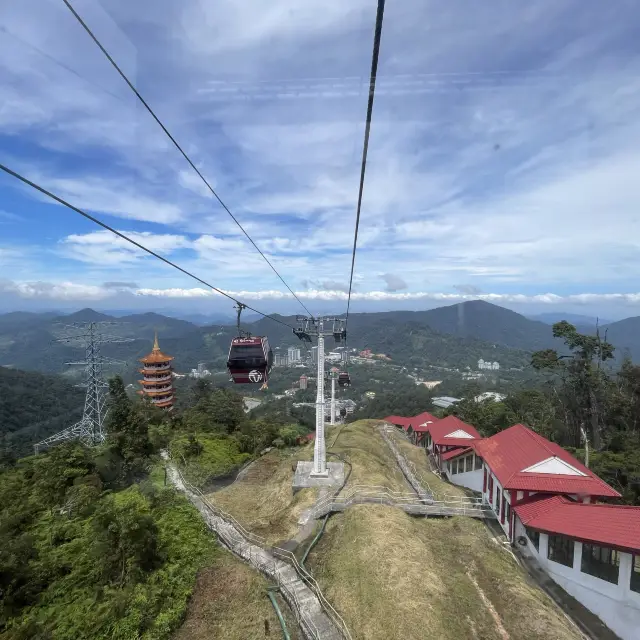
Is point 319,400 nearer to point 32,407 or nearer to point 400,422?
point 400,422

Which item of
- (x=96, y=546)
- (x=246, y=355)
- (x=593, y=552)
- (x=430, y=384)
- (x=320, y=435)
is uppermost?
(x=246, y=355)

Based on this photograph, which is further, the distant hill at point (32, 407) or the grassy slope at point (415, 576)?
the distant hill at point (32, 407)

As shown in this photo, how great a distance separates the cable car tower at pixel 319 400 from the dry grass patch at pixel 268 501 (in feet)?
2.30

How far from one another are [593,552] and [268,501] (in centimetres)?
A: 1160

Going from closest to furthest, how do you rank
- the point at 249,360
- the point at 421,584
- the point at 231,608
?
the point at 231,608, the point at 421,584, the point at 249,360

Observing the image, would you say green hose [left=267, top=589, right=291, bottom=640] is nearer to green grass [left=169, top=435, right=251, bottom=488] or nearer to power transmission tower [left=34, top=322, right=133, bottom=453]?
green grass [left=169, top=435, right=251, bottom=488]

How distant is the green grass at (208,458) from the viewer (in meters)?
20.3

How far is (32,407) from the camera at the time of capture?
263 feet

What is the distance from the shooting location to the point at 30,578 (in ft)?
33.0

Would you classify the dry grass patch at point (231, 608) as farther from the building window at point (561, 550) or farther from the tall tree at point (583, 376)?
the tall tree at point (583, 376)

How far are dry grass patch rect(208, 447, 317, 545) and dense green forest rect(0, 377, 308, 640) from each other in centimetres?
181

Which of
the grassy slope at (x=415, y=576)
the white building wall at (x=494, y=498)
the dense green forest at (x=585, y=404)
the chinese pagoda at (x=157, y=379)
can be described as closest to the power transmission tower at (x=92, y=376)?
the chinese pagoda at (x=157, y=379)

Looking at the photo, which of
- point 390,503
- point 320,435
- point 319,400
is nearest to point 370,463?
point 320,435

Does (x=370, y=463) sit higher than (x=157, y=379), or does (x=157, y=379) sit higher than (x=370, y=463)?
(x=370, y=463)
